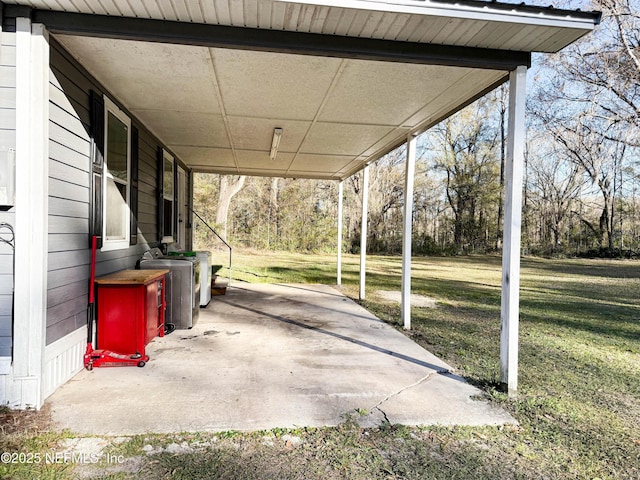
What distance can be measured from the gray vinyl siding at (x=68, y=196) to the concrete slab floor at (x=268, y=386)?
0.56 m

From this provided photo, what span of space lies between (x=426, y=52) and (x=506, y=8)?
54 centimetres

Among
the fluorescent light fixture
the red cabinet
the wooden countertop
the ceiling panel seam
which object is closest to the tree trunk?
the fluorescent light fixture

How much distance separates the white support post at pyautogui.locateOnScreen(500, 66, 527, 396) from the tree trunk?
1436 centimetres

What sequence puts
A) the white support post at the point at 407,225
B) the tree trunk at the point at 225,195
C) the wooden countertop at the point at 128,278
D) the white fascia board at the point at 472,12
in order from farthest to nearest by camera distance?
the tree trunk at the point at 225,195
the white support post at the point at 407,225
the wooden countertop at the point at 128,278
the white fascia board at the point at 472,12

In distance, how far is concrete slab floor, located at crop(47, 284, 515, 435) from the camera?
2348 millimetres

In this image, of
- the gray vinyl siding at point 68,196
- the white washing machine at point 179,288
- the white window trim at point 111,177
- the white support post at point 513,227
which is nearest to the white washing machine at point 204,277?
the white washing machine at point 179,288

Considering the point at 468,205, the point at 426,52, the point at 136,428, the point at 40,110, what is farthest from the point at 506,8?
the point at 468,205

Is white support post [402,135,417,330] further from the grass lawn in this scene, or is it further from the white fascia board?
the white fascia board

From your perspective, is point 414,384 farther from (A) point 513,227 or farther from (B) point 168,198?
(B) point 168,198

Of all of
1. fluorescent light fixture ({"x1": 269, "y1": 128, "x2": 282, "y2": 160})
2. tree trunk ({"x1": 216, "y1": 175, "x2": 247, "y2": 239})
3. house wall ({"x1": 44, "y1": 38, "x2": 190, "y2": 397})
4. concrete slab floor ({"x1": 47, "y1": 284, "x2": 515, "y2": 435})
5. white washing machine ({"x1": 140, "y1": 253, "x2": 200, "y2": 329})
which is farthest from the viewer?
tree trunk ({"x1": 216, "y1": 175, "x2": 247, "y2": 239})

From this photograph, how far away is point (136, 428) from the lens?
220 centimetres

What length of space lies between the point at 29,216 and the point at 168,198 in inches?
149

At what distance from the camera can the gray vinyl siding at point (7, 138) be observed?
7.77 ft

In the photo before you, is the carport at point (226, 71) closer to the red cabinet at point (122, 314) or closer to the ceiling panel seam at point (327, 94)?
the ceiling panel seam at point (327, 94)
